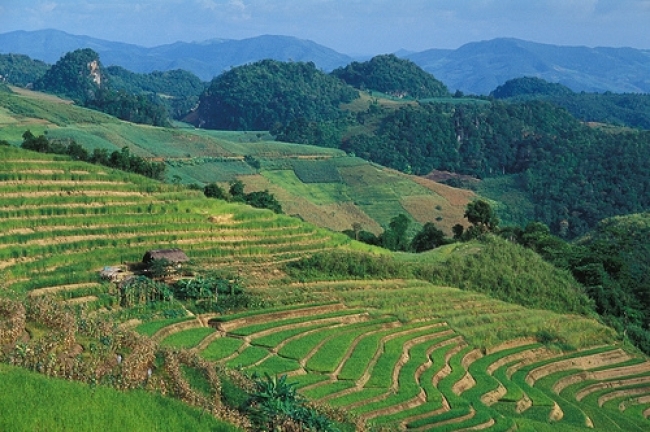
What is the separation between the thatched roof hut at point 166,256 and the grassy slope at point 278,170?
4027 cm

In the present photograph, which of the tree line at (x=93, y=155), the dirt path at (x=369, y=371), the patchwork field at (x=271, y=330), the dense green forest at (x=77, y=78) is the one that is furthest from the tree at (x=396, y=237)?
the dense green forest at (x=77, y=78)

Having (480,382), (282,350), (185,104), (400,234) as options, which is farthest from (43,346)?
(185,104)

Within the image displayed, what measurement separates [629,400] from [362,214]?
165 ft

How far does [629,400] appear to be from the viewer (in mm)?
29625

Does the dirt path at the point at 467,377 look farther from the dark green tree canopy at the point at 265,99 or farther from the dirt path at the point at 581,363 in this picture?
the dark green tree canopy at the point at 265,99

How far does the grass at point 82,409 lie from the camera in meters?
10.6

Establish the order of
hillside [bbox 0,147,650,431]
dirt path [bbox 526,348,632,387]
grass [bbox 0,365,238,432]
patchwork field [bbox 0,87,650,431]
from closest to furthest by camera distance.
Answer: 1. grass [bbox 0,365,238,432]
2. patchwork field [bbox 0,87,650,431]
3. hillside [bbox 0,147,650,431]
4. dirt path [bbox 526,348,632,387]

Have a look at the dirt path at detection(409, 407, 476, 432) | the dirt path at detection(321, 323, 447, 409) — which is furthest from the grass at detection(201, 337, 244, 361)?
the dirt path at detection(409, 407, 476, 432)

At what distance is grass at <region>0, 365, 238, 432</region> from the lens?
1058cm

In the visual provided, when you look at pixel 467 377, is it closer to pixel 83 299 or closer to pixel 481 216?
pixel 83 299

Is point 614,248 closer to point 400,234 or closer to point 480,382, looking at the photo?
point 400,234

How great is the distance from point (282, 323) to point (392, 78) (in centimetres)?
16354

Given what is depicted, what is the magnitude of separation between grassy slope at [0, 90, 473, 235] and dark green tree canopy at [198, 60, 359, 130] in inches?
2538

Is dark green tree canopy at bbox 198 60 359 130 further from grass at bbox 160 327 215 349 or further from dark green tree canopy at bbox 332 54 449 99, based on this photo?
grass at bbox 160 327 215 349
